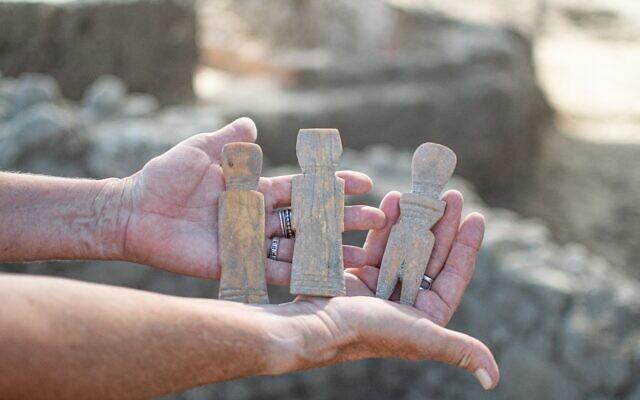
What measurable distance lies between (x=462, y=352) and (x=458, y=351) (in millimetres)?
12


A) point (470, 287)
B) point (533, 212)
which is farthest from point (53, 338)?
point (533, 212)

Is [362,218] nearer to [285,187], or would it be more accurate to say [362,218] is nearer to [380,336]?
[285,187]

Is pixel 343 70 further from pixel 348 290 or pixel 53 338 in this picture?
pixel 53 338

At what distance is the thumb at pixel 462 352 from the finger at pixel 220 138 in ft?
3.09

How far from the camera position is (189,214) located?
2873 mm

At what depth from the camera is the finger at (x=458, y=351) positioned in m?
2.45

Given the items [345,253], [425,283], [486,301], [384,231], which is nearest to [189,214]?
[345,253]

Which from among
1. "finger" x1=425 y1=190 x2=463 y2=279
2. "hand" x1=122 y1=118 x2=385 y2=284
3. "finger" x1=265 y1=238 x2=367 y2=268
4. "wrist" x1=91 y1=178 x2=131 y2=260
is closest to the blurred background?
"finger" x1=425 y1=190 x2=463 y2=279

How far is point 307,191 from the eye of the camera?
9.68ft

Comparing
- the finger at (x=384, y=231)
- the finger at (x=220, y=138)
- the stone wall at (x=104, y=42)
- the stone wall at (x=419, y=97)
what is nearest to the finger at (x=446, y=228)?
the finger at (x=384, y=231)

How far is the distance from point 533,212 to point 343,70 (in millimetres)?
2305

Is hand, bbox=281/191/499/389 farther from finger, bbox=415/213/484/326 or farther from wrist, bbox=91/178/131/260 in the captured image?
wrist, bbox=91/178/131/260

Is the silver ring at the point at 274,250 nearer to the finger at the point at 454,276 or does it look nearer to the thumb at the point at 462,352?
the finger at the point at 454,276

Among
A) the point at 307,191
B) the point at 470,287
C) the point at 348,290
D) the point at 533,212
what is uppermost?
the point at 307,191
